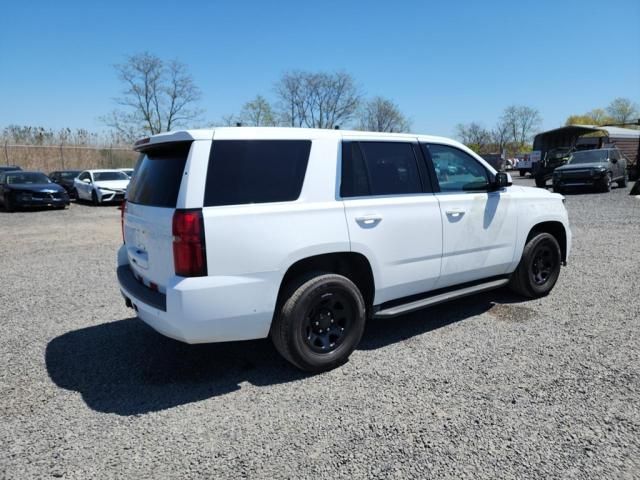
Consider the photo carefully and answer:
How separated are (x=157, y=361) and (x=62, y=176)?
77.4ft

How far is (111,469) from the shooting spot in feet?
8.28

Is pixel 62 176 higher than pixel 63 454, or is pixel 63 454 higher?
pixel 62 176

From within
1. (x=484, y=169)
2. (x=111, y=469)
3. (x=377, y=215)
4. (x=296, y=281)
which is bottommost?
(x=111, y=469)

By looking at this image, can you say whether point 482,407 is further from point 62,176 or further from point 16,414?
point 62,176

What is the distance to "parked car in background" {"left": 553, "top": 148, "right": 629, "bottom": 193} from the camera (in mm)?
18797

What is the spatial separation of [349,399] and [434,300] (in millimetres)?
1422

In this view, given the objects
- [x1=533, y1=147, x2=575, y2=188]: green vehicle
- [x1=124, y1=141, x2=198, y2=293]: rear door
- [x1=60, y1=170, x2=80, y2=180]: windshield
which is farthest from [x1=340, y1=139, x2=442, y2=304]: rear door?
[x1=60, y1=170, x2=80, y2=180]: windshield

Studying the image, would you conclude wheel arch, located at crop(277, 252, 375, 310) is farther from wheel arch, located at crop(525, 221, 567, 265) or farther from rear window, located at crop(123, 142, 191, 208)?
wheel arch, located at crop(525, 221, 567, 265)

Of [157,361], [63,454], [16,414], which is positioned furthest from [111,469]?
[157,361]

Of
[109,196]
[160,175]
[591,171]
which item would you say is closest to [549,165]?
[591,171]

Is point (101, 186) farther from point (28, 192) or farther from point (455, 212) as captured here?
point (455, 212)

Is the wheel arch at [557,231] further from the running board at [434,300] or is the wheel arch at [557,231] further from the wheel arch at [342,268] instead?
the wheel arch at [342,268]

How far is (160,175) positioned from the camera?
347 cm

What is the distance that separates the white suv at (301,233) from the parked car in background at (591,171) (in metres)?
16.9
